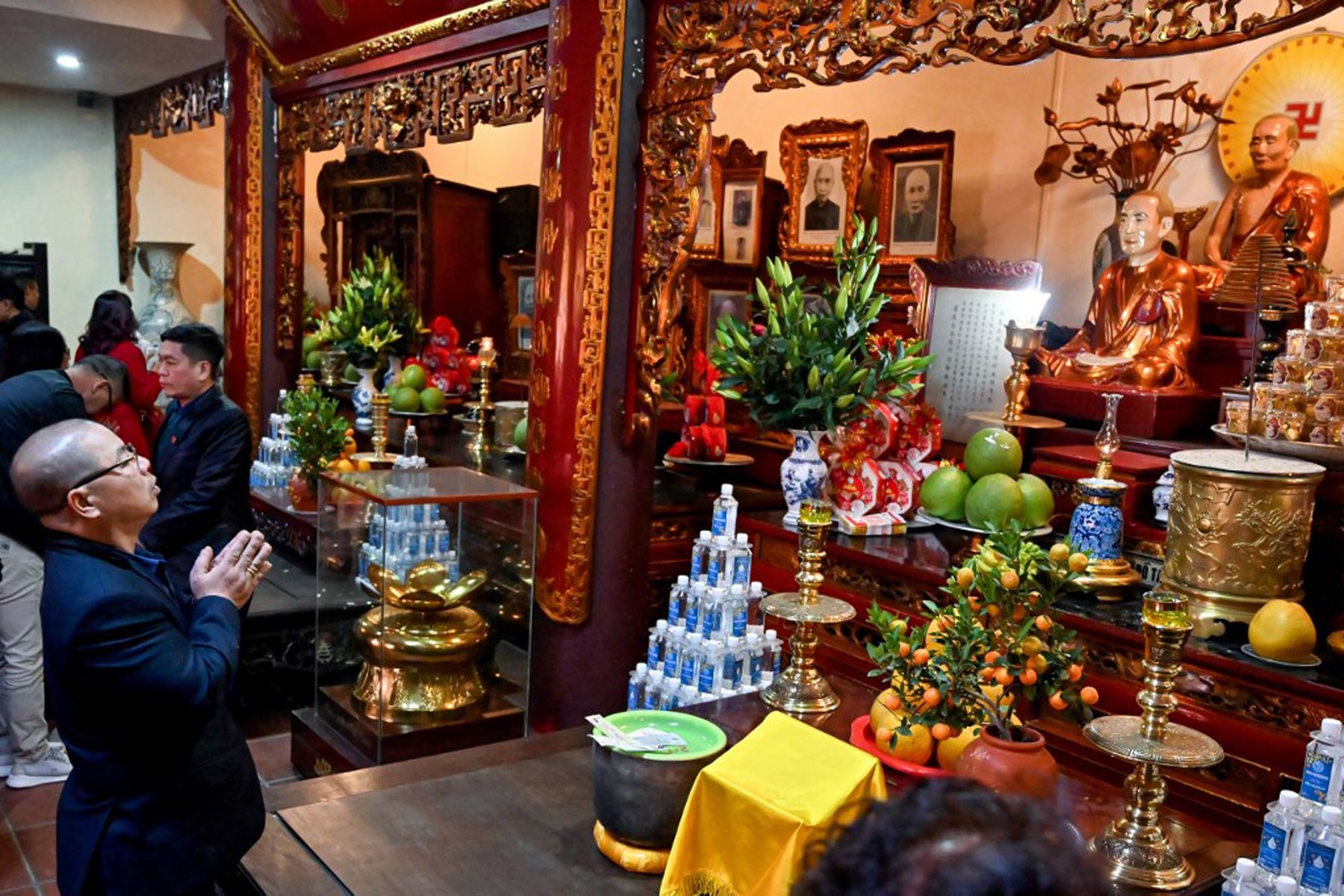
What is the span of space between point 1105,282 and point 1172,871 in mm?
3040

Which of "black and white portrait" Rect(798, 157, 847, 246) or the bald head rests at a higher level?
"black and white portrait" Rect(798, 157, 847, 246)

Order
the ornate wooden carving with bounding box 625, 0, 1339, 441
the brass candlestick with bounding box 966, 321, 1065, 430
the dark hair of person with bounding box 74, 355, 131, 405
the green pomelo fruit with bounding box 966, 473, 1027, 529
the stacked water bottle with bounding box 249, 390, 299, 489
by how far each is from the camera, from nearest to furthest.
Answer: the ornate wooden carving with bounding box 625, 0, 1339, 441 < the green pomelo fruit with bounding box 966, 473, 1027, 529 < the dark hair of person with bounding box 74, 355, 131, 405 < the brass candlestick with bounding box 966, 321, 1065, 430 < the stacked water bottle with bounding box 249, 390, 299, 489

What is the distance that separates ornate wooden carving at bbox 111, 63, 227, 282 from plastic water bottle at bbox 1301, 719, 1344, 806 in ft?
19.5

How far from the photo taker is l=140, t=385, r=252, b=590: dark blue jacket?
3.16 meters

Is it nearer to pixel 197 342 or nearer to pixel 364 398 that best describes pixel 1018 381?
pixel 197 342

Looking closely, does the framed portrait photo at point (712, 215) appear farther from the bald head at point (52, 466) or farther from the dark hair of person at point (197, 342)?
the bald head at point (52, 466)

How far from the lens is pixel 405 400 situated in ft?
17.9

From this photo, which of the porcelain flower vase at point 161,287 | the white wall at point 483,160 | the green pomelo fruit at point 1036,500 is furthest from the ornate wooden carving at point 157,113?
the green pomelo fruit at point 1036,500

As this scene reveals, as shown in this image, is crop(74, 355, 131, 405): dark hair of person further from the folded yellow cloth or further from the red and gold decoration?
the red and gold decoration

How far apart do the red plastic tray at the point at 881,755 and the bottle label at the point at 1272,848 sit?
395 millimetres

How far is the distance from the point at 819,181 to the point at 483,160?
122 inches

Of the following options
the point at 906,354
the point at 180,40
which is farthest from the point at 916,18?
the point at 180,40

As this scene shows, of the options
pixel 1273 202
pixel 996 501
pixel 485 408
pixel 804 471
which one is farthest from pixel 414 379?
pixel 1273 202

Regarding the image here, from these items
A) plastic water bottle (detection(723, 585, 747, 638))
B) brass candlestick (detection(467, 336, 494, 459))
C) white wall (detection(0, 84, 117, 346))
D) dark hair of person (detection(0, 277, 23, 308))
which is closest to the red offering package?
brass candlestick (detection(467, 336, 494, 459))
